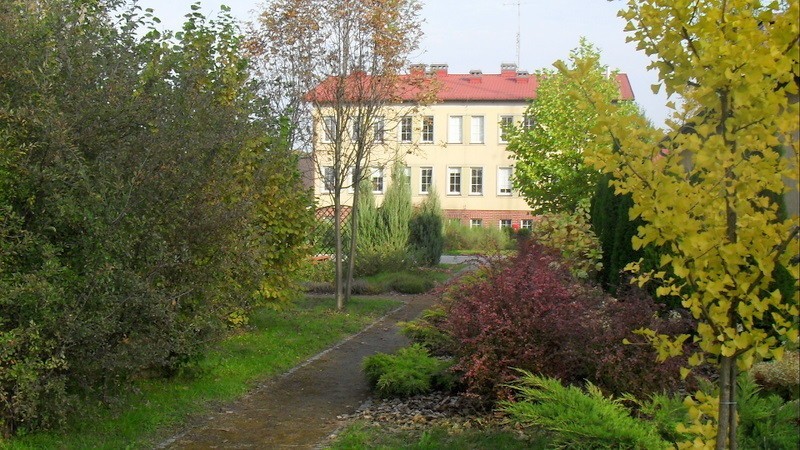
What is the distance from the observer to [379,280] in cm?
2053

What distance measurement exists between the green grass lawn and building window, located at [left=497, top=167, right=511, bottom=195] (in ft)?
107

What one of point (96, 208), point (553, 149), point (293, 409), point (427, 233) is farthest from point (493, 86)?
point (96, 208)

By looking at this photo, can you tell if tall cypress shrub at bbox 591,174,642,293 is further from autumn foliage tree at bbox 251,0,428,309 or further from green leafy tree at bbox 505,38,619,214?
green leafy tree at bbox 505,38,619,214

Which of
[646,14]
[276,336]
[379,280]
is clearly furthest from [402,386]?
[379,280]

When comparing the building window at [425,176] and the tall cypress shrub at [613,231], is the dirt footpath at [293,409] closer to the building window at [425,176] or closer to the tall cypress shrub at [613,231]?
the tall cypress shrub at [613,231]

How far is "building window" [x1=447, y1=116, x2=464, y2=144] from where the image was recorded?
1869 inches

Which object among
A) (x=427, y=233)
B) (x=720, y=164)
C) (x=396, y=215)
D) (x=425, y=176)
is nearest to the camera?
(x=720, y=164)

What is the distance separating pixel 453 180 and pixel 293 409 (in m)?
40.1

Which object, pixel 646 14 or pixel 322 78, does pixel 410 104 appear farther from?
pixel 646 14

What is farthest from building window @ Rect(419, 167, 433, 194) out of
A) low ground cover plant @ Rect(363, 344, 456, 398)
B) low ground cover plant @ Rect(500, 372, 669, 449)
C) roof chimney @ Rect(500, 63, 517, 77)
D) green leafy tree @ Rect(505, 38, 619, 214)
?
low ground cover plant @ Rect(500, 372, 669, 449)

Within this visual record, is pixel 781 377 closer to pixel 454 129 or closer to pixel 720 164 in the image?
pixel 720 164

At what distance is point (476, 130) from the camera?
4725 centimetres

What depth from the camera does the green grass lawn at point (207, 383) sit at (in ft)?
21.5

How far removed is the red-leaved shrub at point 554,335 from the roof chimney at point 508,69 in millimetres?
41981
